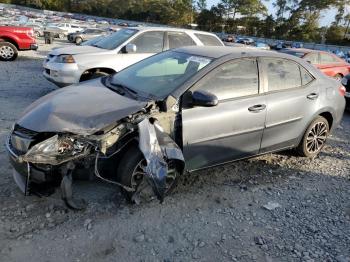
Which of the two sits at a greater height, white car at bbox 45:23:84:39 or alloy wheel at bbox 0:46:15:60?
white car at bbox 45:23:84:39

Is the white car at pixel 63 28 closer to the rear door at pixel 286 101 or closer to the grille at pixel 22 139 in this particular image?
the rear door at pixel 286 101

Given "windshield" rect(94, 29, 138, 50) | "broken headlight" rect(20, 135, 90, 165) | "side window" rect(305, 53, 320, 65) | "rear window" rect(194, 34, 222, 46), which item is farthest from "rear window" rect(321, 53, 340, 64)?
"broken headlight" rect(20, 135, 90, 165)

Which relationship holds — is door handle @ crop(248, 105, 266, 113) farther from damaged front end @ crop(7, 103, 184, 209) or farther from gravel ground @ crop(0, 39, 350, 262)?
damaged front end @ crop(7, 103, 184, 209)

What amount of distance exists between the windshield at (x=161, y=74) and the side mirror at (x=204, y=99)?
268 mm

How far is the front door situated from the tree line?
201 feet

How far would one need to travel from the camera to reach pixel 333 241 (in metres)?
3.29

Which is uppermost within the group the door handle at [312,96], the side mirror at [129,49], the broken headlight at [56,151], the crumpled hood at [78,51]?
the side mirror at [129,49]

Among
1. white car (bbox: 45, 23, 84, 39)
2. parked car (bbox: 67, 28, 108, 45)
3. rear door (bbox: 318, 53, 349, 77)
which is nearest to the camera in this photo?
rear door (bbox: 318, 53, 349, 77)

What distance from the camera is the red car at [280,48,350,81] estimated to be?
11172mm

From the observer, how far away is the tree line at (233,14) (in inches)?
2581

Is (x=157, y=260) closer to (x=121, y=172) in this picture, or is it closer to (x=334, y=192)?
(x=121, y=172)

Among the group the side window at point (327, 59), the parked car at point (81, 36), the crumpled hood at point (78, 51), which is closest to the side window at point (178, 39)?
the crumpled hood at point (78, 51)

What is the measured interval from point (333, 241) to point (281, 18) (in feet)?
246

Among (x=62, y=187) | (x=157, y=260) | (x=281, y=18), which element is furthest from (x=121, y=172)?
(x=281, y=18)
